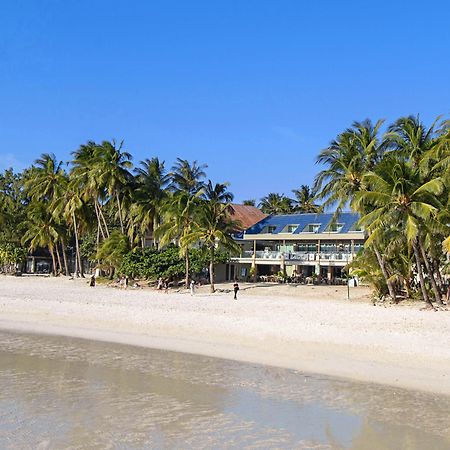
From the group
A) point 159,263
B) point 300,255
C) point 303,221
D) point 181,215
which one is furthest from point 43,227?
point 300,255

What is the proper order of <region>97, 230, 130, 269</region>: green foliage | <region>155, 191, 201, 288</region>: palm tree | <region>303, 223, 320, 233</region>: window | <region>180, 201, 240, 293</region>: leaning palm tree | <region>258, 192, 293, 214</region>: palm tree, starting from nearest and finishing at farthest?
1. <region>180, 201, 240, 293</region>: leaning palm tree
2. <region>155, 191, 201, 288</region>: palm tree
3. <region>97, 230, 130, 269</region>: green foliage
4. <region>303, 223, 320, 233</region>: window
5. <region>258, 192, 293, 214</region>: palm tree

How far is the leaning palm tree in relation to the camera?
34.8 metres

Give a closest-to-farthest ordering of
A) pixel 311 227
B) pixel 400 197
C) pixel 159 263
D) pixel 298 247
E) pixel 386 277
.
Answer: pixel 400 197
pixel 386 277
pixel 159 263
pixel 298 247
pixel 311 227

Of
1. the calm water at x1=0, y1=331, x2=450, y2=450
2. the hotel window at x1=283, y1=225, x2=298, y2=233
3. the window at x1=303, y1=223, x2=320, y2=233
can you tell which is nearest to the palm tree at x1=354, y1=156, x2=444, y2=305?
the calm water at x1=0, y1=331, x2=450, y2=450

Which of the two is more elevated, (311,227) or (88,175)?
(88,175)

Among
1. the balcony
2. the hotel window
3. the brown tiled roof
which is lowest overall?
the balcony

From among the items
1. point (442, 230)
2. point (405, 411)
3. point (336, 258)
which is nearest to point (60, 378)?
point (405, 411)

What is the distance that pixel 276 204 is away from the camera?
78.4 meters

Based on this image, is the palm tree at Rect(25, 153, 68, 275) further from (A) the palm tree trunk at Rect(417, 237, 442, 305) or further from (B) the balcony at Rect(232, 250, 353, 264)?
(A) the palm tree trunk at Rect(417, 237, 442, 305)

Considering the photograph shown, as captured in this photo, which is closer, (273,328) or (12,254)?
(273,328)

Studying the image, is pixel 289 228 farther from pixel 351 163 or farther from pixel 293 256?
pixel 351 163

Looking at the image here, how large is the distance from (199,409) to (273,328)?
9760 mm

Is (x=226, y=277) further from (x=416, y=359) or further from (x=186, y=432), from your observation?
(x=186, y=432)

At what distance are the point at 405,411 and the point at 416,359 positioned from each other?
16.1 ft
